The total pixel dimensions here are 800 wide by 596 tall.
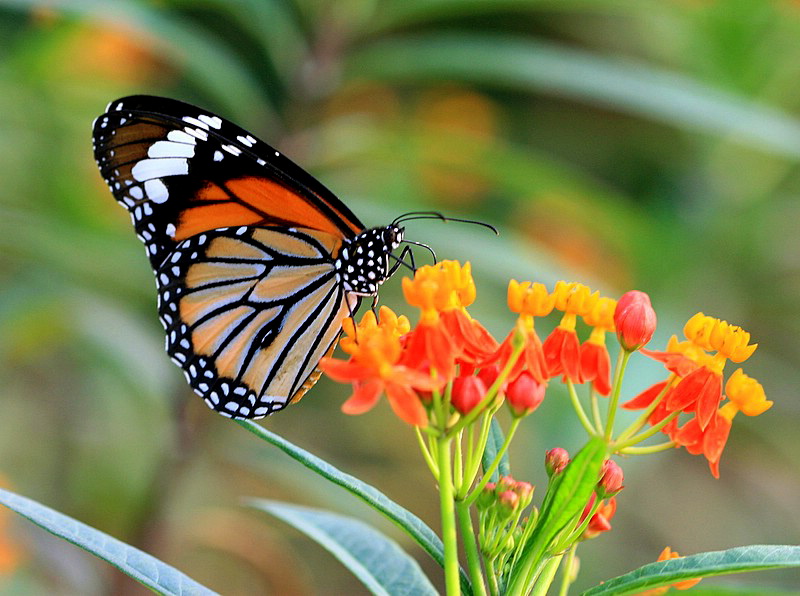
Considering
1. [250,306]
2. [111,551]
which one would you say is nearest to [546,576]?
[111,551]

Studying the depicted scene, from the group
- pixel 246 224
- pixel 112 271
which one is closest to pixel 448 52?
pixel 246 224

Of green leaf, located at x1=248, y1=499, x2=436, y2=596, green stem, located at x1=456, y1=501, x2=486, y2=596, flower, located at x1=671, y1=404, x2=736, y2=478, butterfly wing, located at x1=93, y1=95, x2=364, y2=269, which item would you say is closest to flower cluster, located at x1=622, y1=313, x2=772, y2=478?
flower, located at x1=671, y1=404, x2=736, y2=478

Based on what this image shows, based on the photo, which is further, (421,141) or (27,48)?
(27,48)

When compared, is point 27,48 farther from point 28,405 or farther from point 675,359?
point 675,359

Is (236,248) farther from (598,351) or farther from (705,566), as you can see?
(705,566)

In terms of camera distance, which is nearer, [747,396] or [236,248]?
[747,396]

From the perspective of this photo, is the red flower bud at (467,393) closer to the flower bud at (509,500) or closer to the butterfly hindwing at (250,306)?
the flower bud at (509,500)
